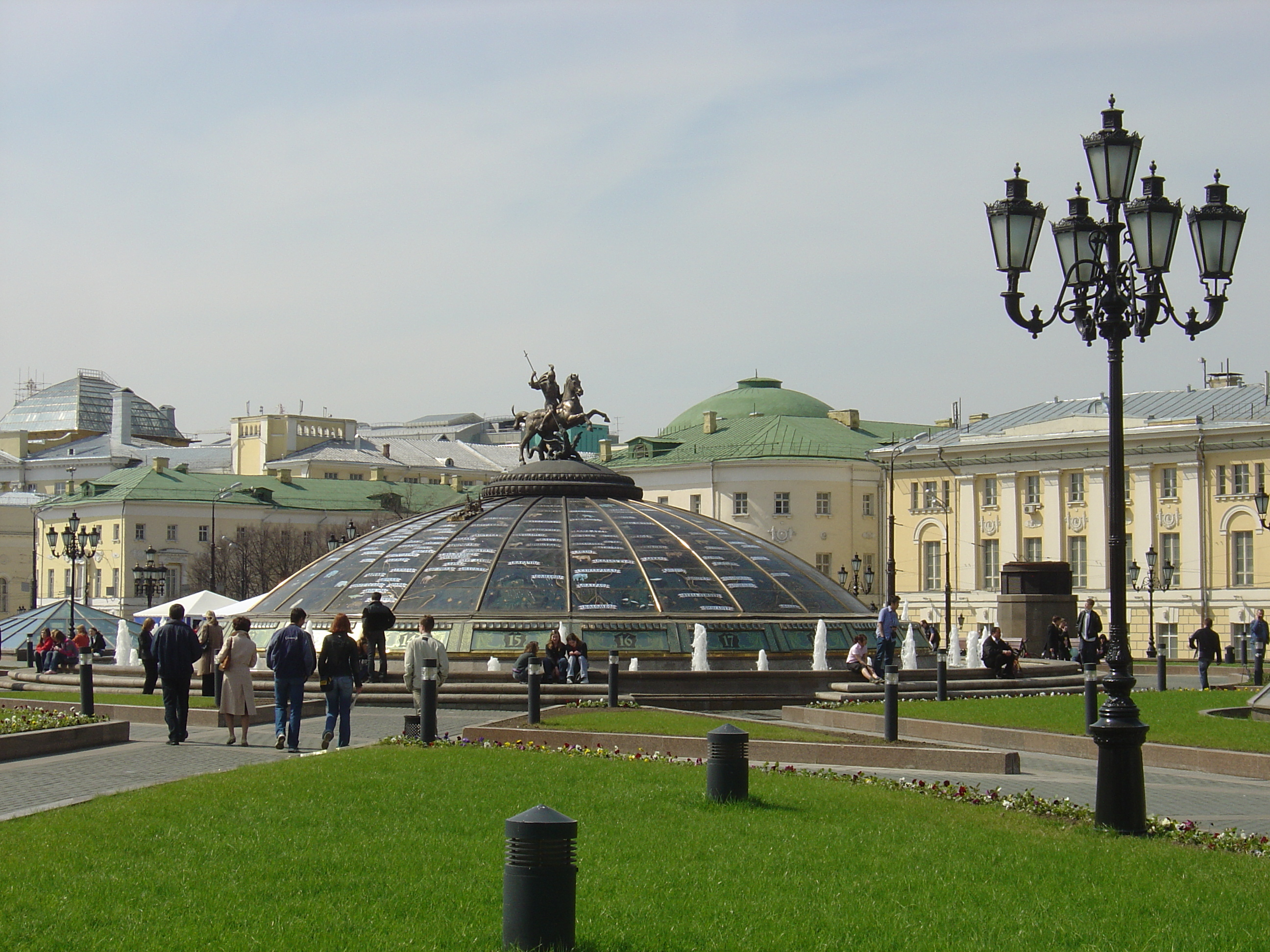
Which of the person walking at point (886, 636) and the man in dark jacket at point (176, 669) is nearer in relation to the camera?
the man in dark jacket at point (176, 669)

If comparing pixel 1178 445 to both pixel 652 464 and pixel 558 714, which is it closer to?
pixel 652 464

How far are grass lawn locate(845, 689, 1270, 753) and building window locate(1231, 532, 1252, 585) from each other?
3259 cm

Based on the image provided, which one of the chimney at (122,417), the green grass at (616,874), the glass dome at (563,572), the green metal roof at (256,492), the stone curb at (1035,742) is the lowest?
the stone curb at (1035,742)

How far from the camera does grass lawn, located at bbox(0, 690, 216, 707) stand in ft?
63.6

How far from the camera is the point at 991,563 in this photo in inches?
2393

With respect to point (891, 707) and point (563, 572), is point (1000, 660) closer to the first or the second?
point (563, 572)

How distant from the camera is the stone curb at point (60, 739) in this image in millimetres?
13648

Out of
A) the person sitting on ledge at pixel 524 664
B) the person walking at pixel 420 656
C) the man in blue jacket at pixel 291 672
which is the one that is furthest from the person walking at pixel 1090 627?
the man in blue jacket at pixel 291 672

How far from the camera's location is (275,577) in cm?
6844

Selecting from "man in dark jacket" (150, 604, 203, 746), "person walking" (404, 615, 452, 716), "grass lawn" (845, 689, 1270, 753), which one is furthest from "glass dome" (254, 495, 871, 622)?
"man in dark jacket" (150, 604, 203, 746)

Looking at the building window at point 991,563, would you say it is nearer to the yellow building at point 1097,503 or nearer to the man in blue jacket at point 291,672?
the yellow building at point 1097,503

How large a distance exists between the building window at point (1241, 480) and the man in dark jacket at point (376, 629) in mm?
39328

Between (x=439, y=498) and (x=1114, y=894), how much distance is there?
76755 mm

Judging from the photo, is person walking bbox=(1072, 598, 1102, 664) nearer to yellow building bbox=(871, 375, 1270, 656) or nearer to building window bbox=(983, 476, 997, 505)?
yellow building bbox=(871, 375, 1270, 656)
